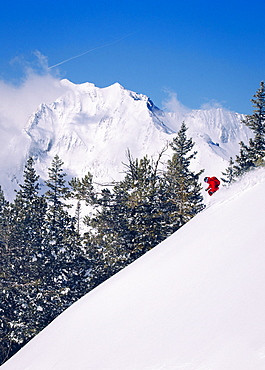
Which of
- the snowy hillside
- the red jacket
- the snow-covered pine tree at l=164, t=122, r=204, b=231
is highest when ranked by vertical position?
the snow-covered pine tree at l=164, t=122, r=204, b=231

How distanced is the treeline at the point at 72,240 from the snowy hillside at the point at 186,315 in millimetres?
11355

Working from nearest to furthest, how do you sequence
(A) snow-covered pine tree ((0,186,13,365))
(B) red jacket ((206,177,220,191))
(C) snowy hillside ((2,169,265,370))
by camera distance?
1. (C) snowy hillside ((2,169,265,370))
2. (B) red jacket ((206,177,220,191))
3. (A) snow-covered pine tree ((0,186,13,365))

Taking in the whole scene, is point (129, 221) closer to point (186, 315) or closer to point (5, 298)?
point (5, 298)

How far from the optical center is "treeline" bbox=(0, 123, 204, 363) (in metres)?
19.8

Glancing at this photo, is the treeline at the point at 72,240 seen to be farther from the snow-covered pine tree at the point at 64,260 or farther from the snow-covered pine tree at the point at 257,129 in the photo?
the snow-covered pine tree at the point at 257,129

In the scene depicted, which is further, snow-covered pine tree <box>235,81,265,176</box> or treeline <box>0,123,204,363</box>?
snow-covered pine tree <box>235,81,265,176</box>

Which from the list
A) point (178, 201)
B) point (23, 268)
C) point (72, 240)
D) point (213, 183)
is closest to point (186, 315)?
point (213, 183)

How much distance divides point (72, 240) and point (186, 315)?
1835 cm

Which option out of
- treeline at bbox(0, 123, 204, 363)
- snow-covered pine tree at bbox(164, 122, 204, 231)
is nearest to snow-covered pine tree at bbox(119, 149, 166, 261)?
treeline at bbox(0, 123, 204, 363)

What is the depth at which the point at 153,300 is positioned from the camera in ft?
18.7

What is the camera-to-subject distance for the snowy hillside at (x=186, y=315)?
3566 mm

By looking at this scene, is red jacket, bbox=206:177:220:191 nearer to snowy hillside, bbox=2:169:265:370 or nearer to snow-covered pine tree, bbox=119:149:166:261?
snow-covered pine tree, bbox=119:149:166:261

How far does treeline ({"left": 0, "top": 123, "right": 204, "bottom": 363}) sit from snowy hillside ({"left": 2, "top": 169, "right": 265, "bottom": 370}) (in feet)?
37.3

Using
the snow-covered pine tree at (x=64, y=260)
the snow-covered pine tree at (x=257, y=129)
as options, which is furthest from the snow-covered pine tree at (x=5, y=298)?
the snow-covered pine tree at (x=257, y=129)
